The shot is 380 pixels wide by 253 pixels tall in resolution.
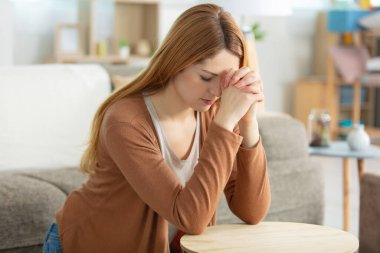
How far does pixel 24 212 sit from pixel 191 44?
123 centimetres

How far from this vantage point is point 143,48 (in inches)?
254

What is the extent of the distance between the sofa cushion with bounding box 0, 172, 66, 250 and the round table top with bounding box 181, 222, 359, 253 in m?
1.10

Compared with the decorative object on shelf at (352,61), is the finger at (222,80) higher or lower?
higher

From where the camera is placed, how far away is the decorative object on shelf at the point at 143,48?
6.45 metres

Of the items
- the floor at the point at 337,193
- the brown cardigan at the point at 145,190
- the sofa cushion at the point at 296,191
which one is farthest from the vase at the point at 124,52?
the brown cardigan at the point at 145,190

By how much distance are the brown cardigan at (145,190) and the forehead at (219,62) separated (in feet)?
0.42

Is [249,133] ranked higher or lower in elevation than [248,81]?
lower

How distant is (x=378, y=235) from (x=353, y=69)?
13.2 feet

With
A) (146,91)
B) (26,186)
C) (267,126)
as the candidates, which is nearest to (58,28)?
(267,126)

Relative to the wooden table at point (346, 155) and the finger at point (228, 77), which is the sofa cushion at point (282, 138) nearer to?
the wooden table at point (346, 155)

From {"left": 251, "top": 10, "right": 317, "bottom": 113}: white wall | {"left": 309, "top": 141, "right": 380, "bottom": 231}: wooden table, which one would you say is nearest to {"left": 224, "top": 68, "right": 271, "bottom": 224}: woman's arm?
{"left": 309, "top": 141, "right": 380, "bottom": 231}: wooden table

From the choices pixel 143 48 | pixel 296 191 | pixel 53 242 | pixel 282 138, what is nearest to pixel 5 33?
pixel 143 48

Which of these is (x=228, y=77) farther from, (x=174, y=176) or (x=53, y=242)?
(x=53, y=242)

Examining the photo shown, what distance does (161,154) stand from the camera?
5.86ft
